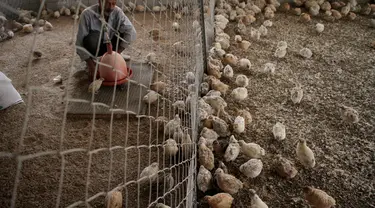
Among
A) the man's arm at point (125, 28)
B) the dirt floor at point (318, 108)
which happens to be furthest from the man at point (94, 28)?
the dirt floor at point (318, 108)

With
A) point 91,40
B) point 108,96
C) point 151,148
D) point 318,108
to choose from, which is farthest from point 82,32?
point 318,108

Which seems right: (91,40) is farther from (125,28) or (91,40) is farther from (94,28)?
(125,28)

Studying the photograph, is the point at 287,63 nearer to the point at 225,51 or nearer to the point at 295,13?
the point at 225,51

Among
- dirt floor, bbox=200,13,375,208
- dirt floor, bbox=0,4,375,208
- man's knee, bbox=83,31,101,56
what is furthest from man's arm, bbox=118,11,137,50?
dirt floor, bbox=200,13,375,208

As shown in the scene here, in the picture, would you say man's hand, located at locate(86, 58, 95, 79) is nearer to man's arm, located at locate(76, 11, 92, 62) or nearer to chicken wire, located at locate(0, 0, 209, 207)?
man's arm, located at locate(76, 11, 92, 62)

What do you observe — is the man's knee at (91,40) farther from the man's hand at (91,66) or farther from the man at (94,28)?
the man's hand at (91,66)

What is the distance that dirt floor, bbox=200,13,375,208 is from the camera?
1.84 meters

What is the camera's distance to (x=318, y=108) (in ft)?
8.04

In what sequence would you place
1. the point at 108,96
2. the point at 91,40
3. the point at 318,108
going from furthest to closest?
the point at 91,40 < the point at 108,96 < the point at 318,108

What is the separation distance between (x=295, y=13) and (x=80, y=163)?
3399 millimetres

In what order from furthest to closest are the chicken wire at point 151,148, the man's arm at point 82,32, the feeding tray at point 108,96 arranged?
the man's arm at point 82,32
the feeding tray at point 108,96
the chicken wire at point 151,148

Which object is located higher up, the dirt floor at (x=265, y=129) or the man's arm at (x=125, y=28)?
the man's arm at (x=125, y=28)

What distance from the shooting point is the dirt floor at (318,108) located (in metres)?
1.84

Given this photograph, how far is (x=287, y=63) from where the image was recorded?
3057 millimetres
